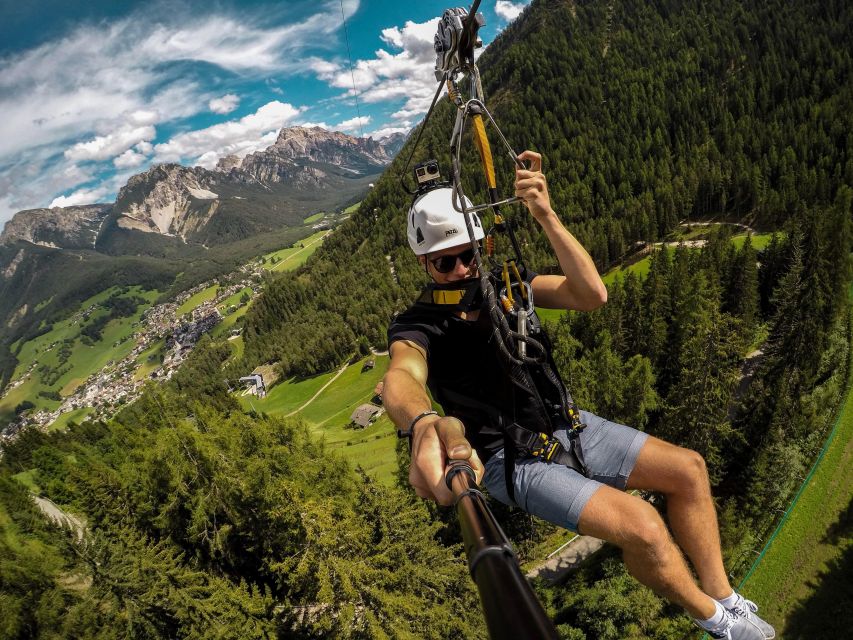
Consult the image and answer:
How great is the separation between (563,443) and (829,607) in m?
38.0

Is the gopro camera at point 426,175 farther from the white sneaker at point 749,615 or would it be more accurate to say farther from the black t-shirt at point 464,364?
the white sneaker at point 749,615

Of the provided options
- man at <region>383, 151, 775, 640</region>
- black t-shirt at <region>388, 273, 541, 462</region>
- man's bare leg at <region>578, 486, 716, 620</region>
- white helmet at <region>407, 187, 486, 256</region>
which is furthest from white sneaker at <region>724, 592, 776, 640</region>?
white helmet at <region>407, 187, 486, 256</region>

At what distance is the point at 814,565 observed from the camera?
97.4 feet

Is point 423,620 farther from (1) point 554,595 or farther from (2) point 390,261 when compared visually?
(2) point 390,261

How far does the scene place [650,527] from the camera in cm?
357

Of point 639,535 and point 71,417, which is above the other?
point 639,535

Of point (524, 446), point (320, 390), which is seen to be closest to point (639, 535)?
point (524, 446)

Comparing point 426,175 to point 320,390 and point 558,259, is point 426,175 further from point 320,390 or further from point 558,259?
point 320,390

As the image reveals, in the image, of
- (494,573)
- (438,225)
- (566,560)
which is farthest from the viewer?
Answer: (566,560)

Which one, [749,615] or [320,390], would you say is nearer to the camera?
[749,615]

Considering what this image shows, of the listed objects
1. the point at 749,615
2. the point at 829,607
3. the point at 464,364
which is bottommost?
the point at 829,607

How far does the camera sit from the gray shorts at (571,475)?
397cm

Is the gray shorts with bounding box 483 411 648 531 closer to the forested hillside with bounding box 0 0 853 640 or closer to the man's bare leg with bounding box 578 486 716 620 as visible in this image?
the man's bare leg with bounding box 578 486 716 620

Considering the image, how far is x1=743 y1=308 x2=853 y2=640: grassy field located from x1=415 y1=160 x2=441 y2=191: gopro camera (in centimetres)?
3786
